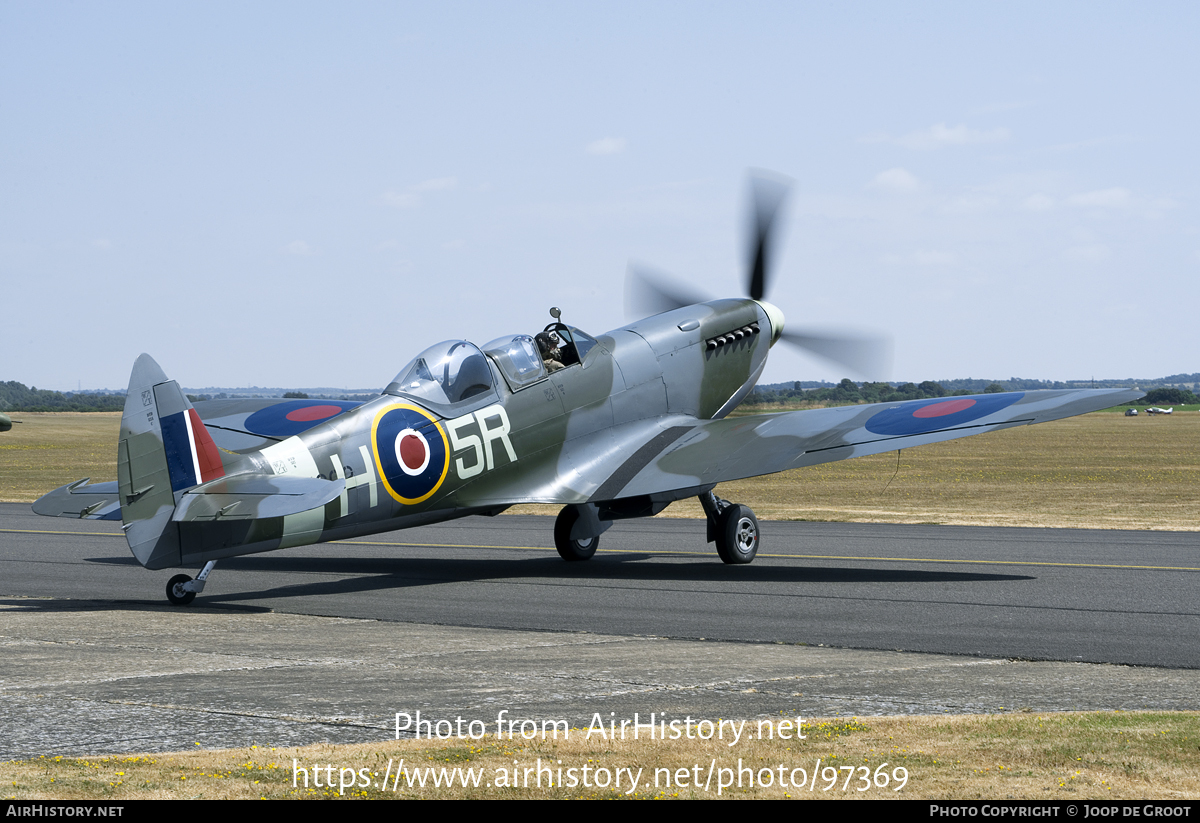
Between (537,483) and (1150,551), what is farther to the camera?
(1150,551)

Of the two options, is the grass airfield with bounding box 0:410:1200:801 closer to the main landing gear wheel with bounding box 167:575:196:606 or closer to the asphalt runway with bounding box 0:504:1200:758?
the asphalt runway with bounding box 0:504:1200:758

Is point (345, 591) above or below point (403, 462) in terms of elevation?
below

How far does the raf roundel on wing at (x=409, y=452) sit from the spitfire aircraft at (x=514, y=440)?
0.02 meters

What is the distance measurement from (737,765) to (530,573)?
34.0 ft

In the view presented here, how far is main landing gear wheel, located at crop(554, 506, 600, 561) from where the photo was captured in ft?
57.0

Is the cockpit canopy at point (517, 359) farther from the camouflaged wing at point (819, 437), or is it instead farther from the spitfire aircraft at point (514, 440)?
the camouflaged wing at point (819, 437)

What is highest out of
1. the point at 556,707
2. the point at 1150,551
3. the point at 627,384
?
the point at 627,384

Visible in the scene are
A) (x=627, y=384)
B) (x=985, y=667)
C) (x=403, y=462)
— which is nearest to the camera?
(x=985, y=667)

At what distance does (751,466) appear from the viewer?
15625mm

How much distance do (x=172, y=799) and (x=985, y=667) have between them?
5830 mm

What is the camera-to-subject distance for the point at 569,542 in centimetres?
1739

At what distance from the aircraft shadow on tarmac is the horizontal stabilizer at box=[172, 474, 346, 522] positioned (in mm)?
1839

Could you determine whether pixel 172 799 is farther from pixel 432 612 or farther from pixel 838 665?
pixel 432 612
